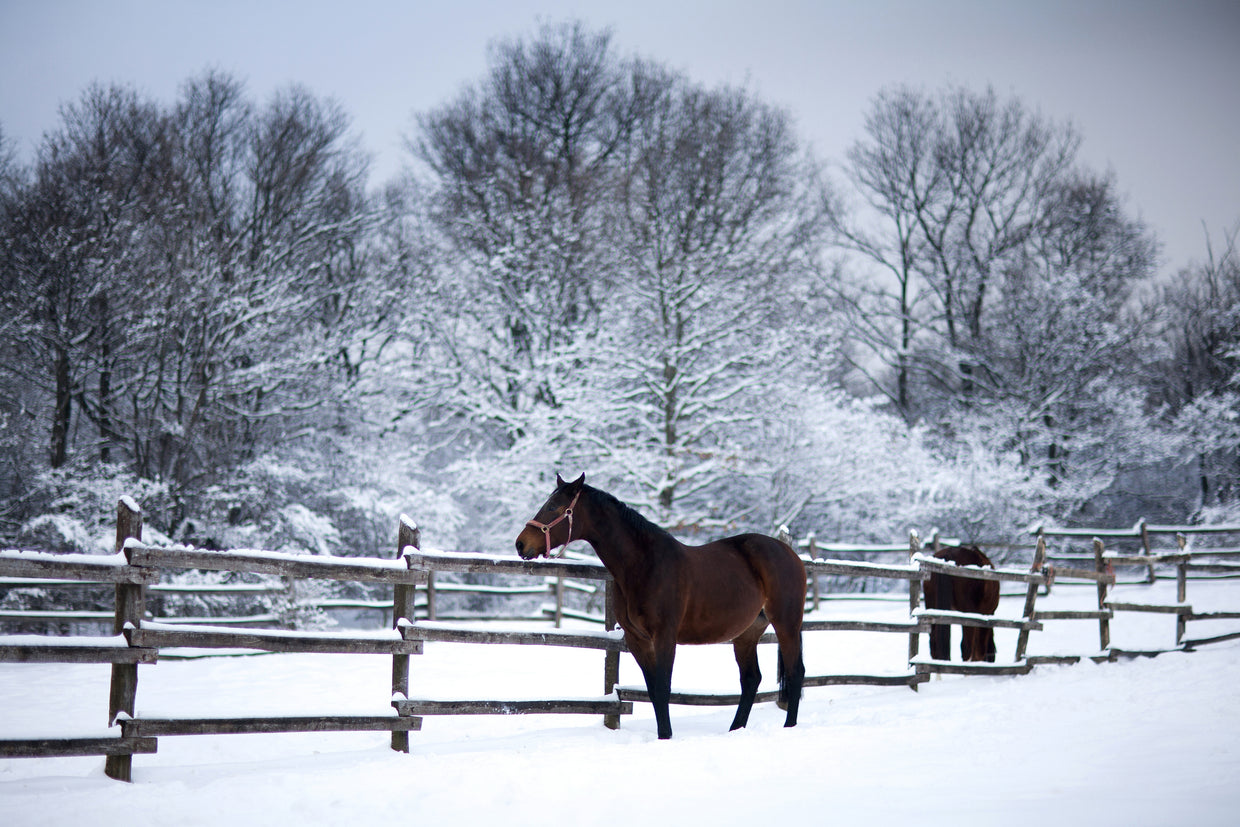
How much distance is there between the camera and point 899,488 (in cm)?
2158

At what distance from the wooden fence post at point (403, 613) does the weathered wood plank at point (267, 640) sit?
105 mm

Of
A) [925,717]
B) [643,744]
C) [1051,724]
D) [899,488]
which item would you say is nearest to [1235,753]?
[1051,724]

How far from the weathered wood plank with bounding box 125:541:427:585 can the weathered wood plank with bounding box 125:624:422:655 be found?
34cm

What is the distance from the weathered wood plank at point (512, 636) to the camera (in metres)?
6.27

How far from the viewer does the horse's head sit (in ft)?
21.2

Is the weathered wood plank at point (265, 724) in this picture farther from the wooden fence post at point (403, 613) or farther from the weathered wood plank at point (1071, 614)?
the weathered wood plank at point (1071, 614)

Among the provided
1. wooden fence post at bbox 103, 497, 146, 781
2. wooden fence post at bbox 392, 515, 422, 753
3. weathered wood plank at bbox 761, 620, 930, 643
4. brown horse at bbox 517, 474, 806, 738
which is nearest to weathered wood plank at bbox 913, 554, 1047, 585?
weathered wood plank at bbox 761, 620, 930, 643

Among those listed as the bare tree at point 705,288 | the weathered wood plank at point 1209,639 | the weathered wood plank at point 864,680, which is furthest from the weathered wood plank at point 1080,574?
the bare tree at point 705,288

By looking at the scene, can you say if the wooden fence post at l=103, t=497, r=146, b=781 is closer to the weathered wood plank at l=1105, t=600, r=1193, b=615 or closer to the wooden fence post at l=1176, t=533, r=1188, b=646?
the weathered wood plank at l=1105, t=600, r=1193, b=615

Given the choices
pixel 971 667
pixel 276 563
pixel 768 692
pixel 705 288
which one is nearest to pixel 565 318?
pixel 705 288

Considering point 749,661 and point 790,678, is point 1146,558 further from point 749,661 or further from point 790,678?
point 749,661

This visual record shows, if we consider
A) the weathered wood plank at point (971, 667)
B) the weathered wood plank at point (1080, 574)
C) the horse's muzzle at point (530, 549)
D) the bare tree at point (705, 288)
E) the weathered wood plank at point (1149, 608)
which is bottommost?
the weathered wood plank at point (971, 667)

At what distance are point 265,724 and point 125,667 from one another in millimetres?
796

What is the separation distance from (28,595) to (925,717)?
11.9m
